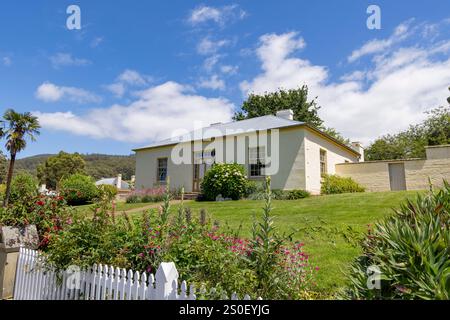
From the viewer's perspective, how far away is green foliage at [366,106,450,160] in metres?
30.3

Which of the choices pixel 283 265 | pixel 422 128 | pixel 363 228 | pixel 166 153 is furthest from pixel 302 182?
pixel 422 128

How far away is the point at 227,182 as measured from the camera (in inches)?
634

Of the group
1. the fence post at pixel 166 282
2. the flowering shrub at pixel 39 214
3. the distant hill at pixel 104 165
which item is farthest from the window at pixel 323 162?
the distant hill at pixel 104 165

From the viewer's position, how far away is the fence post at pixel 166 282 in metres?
2.60

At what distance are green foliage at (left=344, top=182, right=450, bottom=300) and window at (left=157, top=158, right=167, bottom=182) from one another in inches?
799

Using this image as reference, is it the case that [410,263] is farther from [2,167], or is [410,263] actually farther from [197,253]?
[2,167]

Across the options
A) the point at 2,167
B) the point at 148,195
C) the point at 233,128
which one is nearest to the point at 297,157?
the point at 233,128

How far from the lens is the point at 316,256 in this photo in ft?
16.8

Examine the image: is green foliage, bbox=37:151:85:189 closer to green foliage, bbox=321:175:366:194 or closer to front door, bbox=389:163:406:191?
green foliage, bbox=321:175:366:194

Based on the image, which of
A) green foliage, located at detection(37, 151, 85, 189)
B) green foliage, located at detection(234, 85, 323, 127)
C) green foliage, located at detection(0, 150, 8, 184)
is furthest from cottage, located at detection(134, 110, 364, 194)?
green foliage, located at detection(37, 151, 85, 189)

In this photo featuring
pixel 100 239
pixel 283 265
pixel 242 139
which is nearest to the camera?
pixel 283 265

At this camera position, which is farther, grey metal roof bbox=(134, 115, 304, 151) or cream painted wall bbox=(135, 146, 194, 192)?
cream painted wall bbox=(135, 146, 194, 192)
